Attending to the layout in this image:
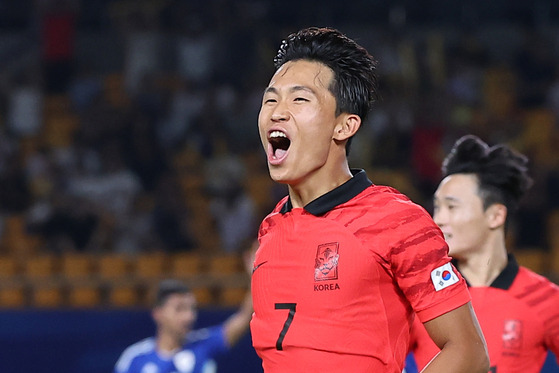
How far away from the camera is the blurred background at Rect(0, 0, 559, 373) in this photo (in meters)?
7.71

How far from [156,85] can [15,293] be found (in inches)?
137

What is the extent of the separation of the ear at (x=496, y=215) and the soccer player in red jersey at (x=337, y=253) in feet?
4.46

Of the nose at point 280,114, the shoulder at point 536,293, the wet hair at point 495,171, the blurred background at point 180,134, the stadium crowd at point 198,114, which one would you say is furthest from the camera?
the stadium crowd at point 198,114

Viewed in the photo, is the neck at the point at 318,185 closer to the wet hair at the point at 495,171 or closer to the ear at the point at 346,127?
the ear at the point at 346,127

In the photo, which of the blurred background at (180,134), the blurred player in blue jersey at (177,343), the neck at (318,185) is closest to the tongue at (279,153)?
the neck at (318,185)

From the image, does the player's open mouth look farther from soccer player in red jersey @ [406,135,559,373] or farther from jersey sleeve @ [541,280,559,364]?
jersey sleeve @ [541,280,559,364]

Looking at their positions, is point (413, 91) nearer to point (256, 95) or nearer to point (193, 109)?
point (256, 95)

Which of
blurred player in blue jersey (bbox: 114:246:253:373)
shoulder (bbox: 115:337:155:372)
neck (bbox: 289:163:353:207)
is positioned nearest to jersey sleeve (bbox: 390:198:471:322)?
neck (bbox: 289:163:353:207)

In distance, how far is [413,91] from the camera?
395 inches

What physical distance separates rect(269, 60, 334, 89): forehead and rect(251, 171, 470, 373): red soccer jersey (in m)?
0.32

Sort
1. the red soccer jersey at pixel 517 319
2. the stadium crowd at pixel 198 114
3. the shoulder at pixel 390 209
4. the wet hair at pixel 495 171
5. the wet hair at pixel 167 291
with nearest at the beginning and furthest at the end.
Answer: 1. the shoulder at pixel 390 209
2. the red soccer jersey at pixel 517 319
3. the wet hair at pixel 495 171
4. the wet hair at pixel 167 291
5. the stadium crowd at pixel 198 114

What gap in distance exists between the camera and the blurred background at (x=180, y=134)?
25.3ft

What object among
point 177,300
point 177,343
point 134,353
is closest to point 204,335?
point 177,343

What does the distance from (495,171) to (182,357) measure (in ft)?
→ 10.8
